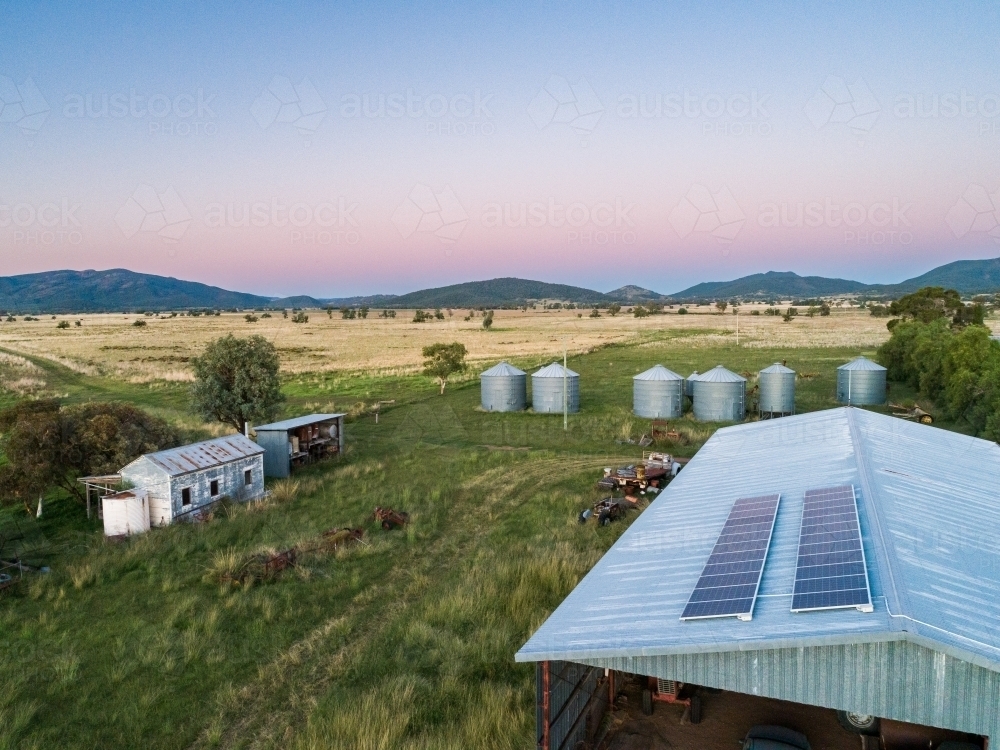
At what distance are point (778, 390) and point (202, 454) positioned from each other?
31514mm

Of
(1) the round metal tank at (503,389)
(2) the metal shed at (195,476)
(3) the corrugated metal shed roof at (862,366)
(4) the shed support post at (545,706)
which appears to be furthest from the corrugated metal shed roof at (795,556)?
(3) the corrugated metal shed roof at (862,366)

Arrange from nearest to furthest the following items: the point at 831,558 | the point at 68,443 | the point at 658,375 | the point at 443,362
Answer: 1. the point at 831,558
2. the point at 68,443
3. the point at 658,375
4. the point at 443,362

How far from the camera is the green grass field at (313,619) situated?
11.1m

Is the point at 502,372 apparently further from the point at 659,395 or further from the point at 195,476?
the point at 195,476

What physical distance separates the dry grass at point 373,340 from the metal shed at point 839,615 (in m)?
49.1

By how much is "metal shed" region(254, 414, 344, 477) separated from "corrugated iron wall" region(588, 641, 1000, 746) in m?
23.0

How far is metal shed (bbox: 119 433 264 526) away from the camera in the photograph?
68.5ft

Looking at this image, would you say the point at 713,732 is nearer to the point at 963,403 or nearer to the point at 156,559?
the point at 156,559

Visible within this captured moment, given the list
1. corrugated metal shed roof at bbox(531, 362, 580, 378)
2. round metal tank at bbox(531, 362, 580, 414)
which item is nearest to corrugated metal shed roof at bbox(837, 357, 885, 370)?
round metal tank at bbox(531, 362, 580, 414)

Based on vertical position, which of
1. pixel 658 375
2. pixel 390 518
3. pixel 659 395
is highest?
pixel 658 375

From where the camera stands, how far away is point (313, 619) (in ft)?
49.0

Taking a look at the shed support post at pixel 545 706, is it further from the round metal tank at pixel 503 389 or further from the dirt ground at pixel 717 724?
the round metal tank at pixel 503 389

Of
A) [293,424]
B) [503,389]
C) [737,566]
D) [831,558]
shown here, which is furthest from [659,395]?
[831,558]

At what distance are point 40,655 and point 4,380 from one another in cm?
4814
